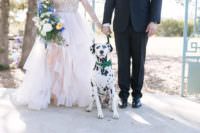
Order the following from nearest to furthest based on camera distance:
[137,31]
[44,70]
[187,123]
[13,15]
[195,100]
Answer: [187,123], [137,31], [44,70], [195,100], [13,15]

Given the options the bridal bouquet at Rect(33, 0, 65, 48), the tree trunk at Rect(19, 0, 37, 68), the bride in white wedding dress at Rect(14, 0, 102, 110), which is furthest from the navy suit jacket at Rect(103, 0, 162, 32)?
the tree trunk at Rect(19, 0, 37, 68)

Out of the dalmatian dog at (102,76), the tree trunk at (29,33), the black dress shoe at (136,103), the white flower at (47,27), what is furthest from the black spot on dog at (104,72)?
the tree trunk at (29,33)

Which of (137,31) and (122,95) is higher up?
(137,31)

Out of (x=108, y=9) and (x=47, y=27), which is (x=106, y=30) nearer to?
(x=108, y=9)

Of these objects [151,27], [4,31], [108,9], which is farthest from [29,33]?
[151,27]

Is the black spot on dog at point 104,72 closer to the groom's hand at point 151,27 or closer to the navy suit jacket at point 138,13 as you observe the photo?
the navy suit jacket at point 138,13

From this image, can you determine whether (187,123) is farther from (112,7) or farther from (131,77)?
(112,7)

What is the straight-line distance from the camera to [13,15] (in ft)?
47.8

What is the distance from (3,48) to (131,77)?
3.99 meters

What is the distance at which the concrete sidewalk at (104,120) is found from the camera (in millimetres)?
2805

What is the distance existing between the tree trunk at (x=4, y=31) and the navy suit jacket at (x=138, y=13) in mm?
3836

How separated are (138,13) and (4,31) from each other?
164 inches

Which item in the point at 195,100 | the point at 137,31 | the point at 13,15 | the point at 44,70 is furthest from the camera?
the point at 13,15

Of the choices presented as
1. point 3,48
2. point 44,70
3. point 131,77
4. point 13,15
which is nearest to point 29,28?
point 3,48
